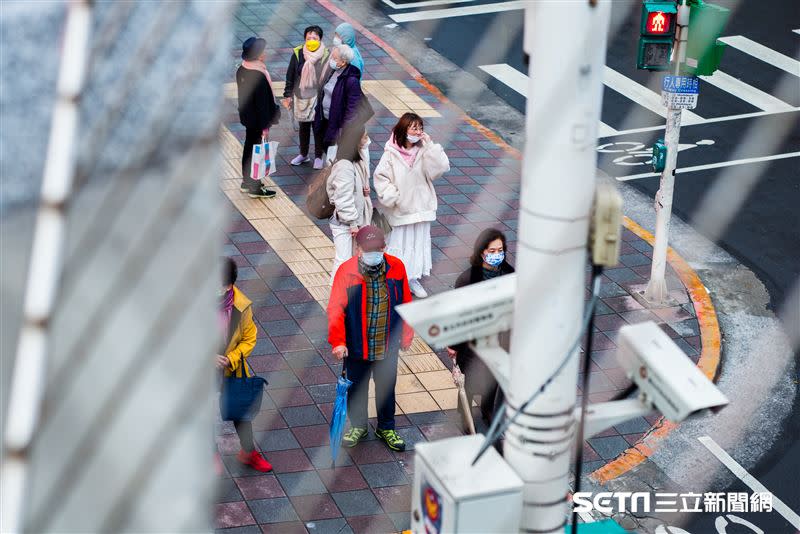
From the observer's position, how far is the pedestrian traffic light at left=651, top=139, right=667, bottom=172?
868 cm

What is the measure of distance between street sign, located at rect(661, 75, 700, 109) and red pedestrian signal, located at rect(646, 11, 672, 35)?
1.20 ft

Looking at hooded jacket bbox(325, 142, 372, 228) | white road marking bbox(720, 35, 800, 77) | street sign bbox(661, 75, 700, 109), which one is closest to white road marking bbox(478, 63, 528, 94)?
white road marking bbox(720, 35, 800, 77)

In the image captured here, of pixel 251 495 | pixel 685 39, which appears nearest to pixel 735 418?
pixel 685 39

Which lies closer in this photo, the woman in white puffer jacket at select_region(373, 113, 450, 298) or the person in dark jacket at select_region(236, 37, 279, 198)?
the woman in white puffer jacket at select_region(373, 113, 450, 298)

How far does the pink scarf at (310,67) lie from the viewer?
1030 centimetres

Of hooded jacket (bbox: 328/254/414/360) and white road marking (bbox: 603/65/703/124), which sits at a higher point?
hooded jacket (bbox: 328/254/414/360)

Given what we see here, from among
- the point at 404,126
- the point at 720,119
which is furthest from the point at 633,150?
the point at 404,126

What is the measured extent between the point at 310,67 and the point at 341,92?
28.7 inches

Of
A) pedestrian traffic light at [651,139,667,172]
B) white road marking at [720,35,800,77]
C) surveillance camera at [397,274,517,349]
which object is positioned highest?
surveillance camera at [397,274,517,349]

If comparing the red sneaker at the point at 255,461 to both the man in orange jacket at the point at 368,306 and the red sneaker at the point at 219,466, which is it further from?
the man in orange jacket at the point at 368,306

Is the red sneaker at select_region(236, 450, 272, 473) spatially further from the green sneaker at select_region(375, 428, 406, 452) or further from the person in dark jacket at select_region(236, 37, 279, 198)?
the person in dark jacket at select_region(236, 37, 279, 198)

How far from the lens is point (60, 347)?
1730mm

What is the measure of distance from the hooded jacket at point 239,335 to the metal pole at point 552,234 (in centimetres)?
330

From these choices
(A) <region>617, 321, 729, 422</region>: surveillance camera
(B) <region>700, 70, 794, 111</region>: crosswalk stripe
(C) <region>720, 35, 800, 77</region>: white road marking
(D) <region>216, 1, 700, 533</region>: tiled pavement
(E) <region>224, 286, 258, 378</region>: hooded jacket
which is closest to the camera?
(A) <region>617, 321, 729, 422</region>: surveillance camera
